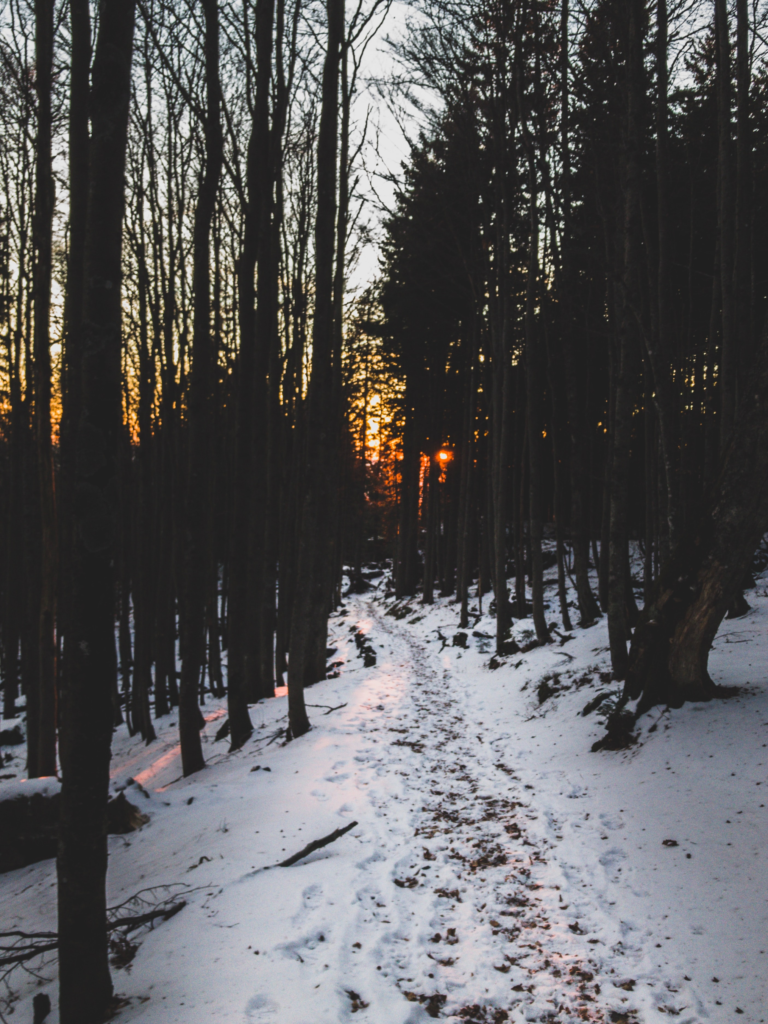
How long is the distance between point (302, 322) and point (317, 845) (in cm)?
1075

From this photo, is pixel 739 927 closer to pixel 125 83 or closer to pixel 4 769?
pixel 125 83

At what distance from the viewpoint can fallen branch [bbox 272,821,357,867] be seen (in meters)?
3.88

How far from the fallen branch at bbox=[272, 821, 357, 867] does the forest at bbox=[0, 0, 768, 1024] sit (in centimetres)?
142

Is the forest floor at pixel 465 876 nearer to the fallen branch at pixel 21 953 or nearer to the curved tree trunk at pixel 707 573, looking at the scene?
the fallen branch at pixel 21 953

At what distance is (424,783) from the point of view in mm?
5469

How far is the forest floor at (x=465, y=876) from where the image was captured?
2684 millimetres

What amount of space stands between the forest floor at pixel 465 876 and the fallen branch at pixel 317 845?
0.08 metres

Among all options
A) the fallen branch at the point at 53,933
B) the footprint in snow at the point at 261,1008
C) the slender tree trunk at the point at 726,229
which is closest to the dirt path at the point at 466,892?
the footprint in snow at the point at 261,1008

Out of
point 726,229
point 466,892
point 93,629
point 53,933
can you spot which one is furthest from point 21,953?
point 726,229

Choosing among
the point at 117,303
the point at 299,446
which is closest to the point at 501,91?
the point at 299,446

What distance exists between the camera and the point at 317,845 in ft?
13.3

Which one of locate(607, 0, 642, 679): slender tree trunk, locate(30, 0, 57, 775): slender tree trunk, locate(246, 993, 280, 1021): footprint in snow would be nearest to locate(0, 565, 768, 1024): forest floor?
locate(246, 993, 280, 1021): footprint in snow

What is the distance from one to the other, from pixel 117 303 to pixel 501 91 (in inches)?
411

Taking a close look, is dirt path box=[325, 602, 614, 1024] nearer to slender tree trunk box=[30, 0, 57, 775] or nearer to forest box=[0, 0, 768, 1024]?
forest box=[0, 0, 768, 1024]
